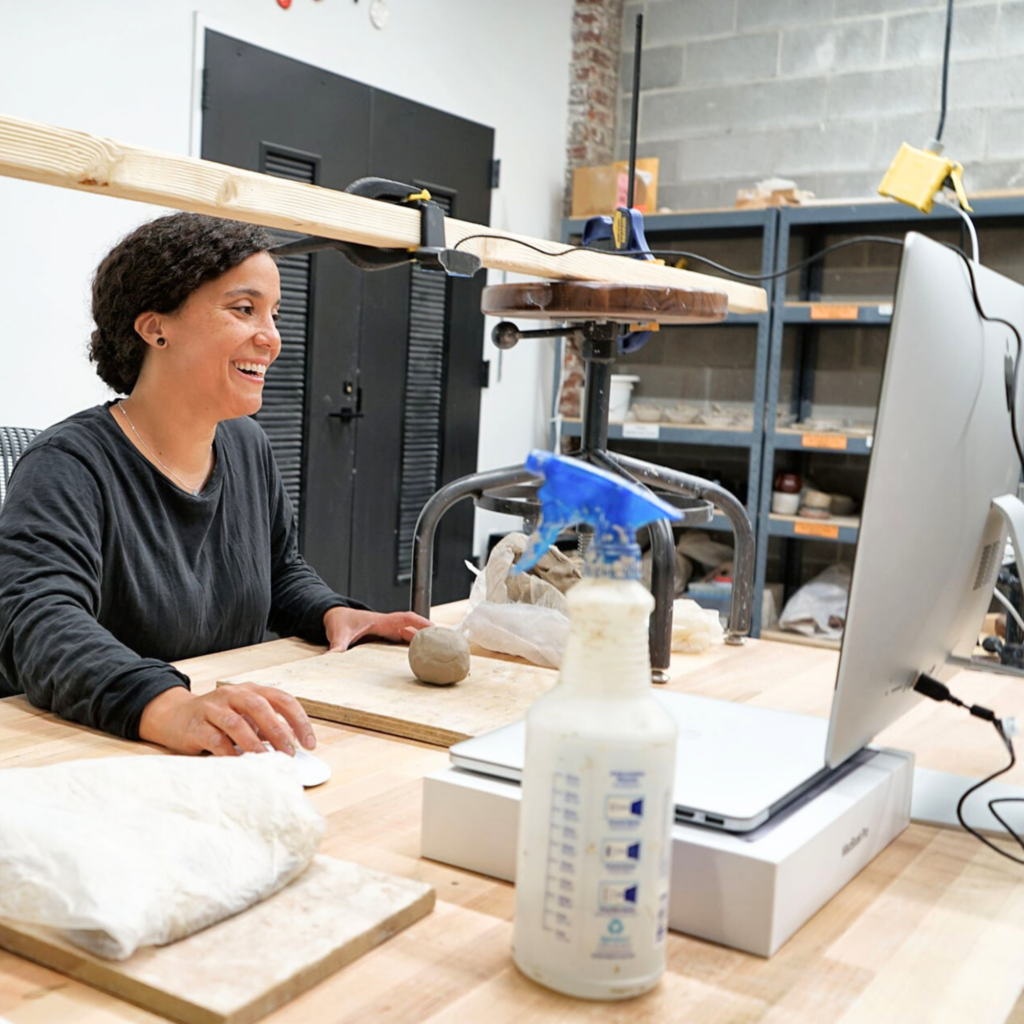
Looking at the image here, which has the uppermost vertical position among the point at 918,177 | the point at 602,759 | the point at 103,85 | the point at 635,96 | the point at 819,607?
the point at 103,85

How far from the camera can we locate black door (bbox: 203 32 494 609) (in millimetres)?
3402

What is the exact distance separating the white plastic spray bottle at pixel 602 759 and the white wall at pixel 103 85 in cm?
251

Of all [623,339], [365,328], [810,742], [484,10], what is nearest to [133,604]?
[623,339]

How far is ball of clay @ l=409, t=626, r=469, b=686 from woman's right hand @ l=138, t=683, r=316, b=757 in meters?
0.24

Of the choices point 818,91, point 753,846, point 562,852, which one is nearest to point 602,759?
point 562,852

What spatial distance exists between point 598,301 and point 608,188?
10.3ft

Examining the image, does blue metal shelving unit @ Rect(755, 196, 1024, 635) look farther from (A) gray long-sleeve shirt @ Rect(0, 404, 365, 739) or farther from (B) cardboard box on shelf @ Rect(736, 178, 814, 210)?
(A) gray long-sleeve shirt @ Rect(0, 404, 365, 739)

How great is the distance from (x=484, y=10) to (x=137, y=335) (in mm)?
3001

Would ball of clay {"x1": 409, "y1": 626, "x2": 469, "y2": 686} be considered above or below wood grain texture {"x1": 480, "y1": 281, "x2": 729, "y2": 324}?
below

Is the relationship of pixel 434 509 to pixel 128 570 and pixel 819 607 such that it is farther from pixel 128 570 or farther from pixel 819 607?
pixel 819 607

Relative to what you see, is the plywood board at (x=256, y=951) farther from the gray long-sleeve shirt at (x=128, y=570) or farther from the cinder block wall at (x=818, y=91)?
the cinder block wall at (x=818, y=91)

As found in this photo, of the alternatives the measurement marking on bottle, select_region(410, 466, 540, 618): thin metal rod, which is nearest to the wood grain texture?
select_region(410, 466, 540, 618): thin metal rod

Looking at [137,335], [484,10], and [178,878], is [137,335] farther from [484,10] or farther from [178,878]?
[484,10]

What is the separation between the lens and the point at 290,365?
354 centimetres
